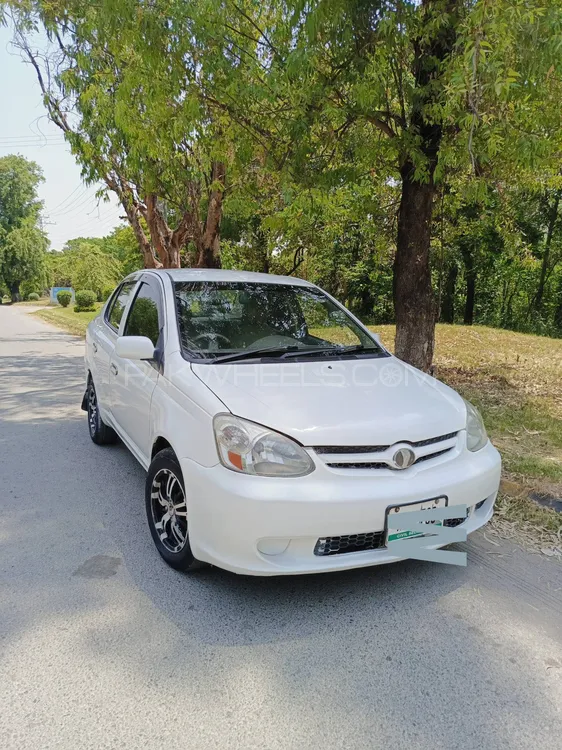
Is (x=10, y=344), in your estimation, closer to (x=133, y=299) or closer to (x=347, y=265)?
(x=133, y=299)

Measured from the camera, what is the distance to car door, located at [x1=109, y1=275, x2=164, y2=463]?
10.8 feet

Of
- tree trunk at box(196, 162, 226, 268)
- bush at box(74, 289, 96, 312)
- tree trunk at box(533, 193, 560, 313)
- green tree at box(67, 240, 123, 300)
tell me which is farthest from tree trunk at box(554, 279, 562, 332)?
green tree at box(67, 240, 123, 300)

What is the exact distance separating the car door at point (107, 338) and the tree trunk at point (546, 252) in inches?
832

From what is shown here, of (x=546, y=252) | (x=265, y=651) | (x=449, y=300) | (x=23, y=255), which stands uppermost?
(x=23, y=255)

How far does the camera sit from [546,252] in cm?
2245

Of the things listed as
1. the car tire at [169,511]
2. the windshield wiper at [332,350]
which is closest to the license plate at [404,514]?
the car tire at [169,511]

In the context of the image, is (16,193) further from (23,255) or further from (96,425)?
(96,425)

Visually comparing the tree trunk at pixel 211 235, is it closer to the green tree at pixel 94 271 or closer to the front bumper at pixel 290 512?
the front bumper at pixel 290 512

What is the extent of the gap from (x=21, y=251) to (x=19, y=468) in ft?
191

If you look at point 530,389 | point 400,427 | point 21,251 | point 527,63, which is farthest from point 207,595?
point 21,251

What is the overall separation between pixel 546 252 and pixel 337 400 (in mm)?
23501

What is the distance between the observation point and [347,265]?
79.3 ft

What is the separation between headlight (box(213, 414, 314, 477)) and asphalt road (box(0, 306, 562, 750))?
2.39 feet

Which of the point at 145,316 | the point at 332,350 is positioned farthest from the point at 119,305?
the point at 332,350
